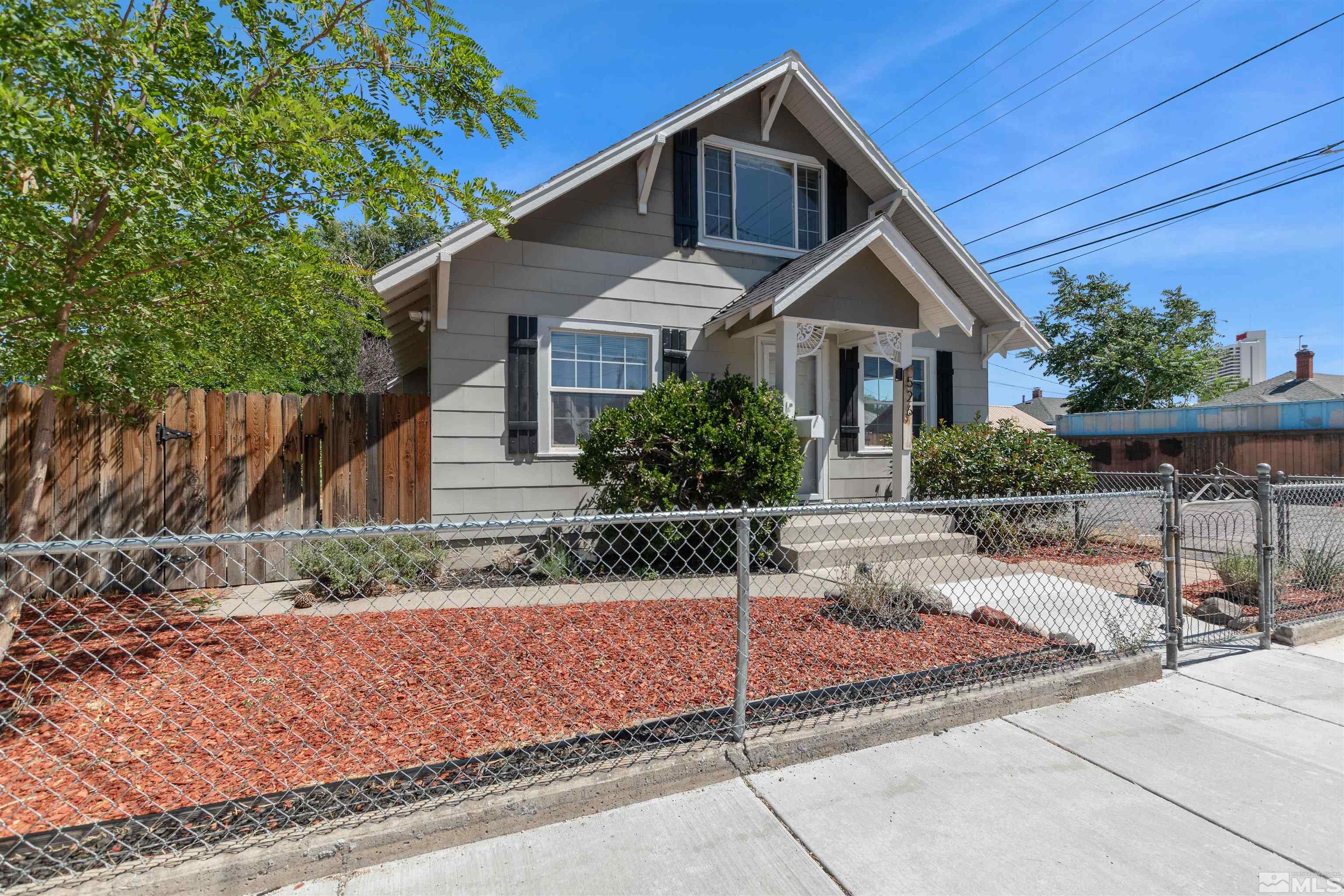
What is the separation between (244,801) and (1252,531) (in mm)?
12763

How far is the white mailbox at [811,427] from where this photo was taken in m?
7.61

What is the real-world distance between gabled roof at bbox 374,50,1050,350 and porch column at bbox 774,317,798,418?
2.66 m

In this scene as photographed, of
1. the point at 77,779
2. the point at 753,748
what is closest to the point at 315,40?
the point at 77,779

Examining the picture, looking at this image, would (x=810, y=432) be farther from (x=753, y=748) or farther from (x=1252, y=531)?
(x=1252, y=531)

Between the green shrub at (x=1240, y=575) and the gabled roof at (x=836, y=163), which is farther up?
the gabled roof at (x=836, y=163)

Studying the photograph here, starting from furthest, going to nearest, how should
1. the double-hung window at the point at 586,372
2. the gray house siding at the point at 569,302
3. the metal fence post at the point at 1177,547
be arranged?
the double-hung window at the point at 586,372 → the gray house siding at the point at 569,302 → the metal fence post at the point at 1177,547

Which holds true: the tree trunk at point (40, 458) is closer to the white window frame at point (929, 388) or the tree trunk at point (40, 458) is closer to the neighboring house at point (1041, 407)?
the white window frame at point (929, 388)

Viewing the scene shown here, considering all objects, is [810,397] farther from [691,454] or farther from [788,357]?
[691,454]

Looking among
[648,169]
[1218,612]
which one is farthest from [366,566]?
[1218,612]

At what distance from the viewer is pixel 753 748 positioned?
278 centimetres

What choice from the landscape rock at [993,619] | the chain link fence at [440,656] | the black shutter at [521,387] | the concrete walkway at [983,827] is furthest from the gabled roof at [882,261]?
the concrete walkway at [983,827]

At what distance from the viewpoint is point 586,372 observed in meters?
7.56

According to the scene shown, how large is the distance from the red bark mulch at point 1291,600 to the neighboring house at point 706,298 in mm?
3171

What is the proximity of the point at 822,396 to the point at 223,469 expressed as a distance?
6.90 m
